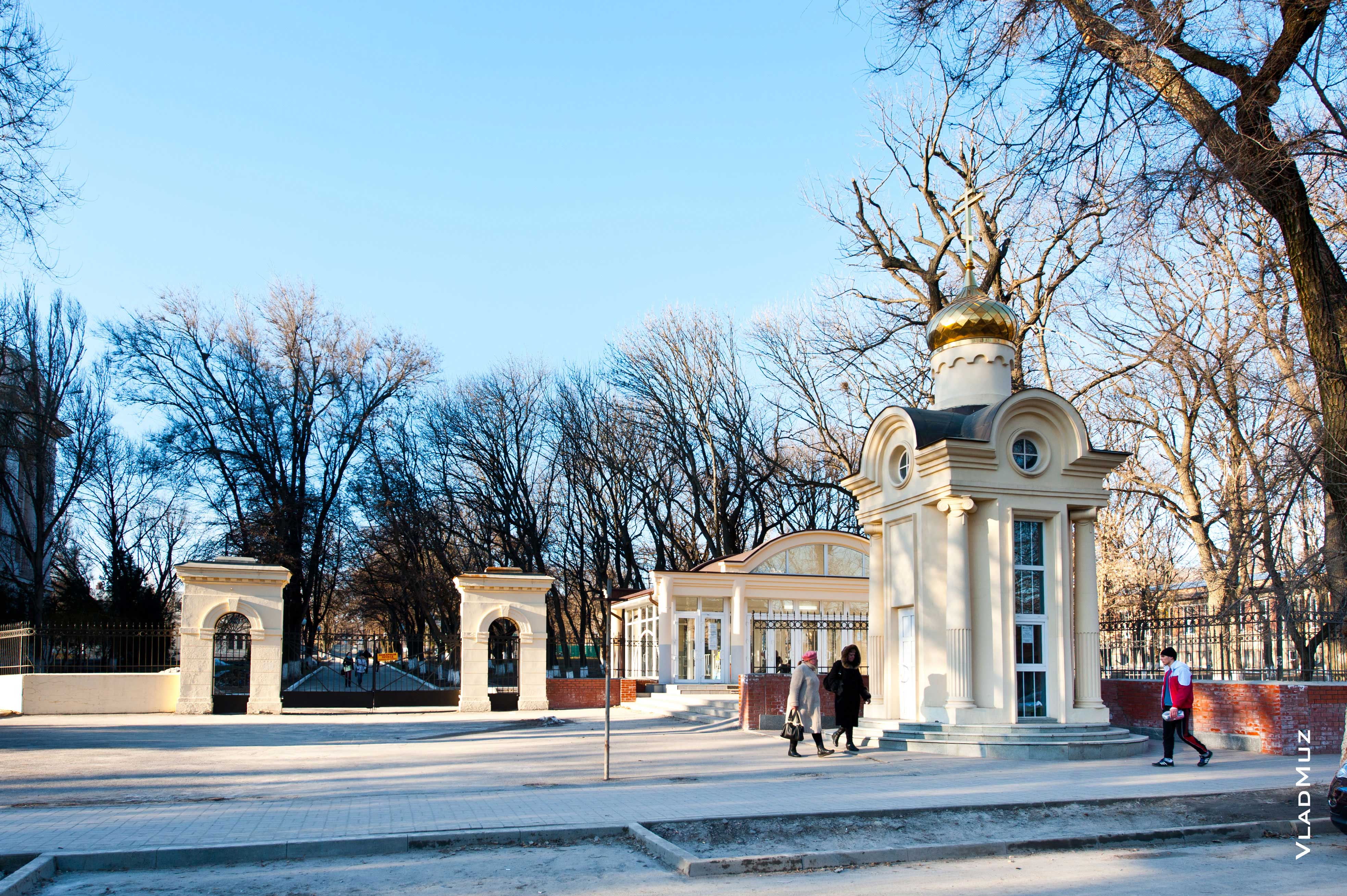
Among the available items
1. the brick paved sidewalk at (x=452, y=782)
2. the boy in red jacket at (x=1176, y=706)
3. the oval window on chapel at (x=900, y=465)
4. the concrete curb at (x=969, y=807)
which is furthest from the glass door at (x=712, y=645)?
the concrete curb at (x=969, y=807)

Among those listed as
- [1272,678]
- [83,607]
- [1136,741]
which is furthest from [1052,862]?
[83,607]

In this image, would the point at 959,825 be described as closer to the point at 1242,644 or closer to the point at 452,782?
the point at 452,782

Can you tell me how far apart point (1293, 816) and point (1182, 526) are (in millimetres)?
20757

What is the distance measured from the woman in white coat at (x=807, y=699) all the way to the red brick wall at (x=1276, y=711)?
5295 millimetres

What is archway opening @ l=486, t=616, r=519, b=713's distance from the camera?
26.8 metres

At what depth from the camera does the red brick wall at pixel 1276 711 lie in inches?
590

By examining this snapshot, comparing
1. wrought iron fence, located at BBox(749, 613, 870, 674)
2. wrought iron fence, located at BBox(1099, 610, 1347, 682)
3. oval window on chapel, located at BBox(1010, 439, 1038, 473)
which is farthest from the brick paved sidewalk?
wrought iron fence, located at BBox(749, 613, 870, 674)

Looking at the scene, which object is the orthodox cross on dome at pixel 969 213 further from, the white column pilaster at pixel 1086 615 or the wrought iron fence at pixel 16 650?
the wrought iron fence at pixel 16 650

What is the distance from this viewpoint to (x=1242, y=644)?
1678 centimetres

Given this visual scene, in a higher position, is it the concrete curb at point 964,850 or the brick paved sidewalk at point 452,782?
the concrete curb at point 964,850

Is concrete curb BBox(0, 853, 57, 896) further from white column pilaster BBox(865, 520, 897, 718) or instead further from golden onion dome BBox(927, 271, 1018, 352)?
golden onion dome BBox(927, 271, 1018, 352)

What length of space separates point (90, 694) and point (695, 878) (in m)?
21.6

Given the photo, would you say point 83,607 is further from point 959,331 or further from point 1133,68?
point 1133,68

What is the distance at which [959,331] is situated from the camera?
59.8 ft
